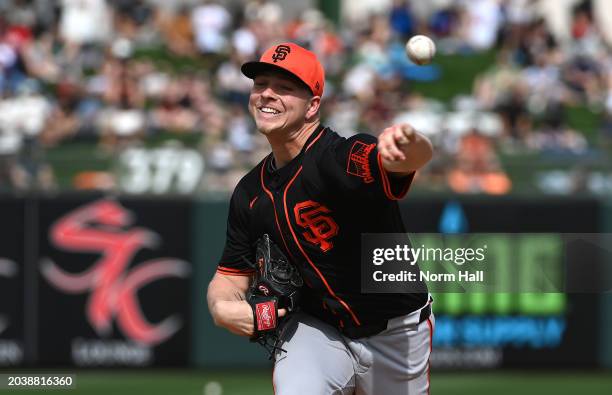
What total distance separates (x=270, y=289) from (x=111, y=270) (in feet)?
20.0

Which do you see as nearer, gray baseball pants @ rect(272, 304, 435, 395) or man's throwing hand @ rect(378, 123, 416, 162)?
man's throwing hand @ rect(378, 123, 416, 162)

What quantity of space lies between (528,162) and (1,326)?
548 centimetres

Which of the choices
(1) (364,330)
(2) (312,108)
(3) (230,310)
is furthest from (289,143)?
(1) (364,330)

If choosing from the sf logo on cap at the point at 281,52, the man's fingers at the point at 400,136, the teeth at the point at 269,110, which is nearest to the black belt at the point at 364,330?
the teeth at the point at 269,110

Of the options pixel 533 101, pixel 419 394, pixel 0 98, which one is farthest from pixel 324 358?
pixel 533 101

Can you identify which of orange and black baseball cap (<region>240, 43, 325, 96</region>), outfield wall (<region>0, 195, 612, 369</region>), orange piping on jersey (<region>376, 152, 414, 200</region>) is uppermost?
orange and black baseball cap (<region>240, 43, 325, 96</region>)

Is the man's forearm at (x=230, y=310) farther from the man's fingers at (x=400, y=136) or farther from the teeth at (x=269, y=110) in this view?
the man's fingers at (x=400, y=136)

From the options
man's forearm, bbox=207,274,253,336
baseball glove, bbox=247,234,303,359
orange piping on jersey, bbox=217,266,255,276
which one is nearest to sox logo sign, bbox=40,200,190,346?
orange piping on jersey, bbox=217,266,255,276

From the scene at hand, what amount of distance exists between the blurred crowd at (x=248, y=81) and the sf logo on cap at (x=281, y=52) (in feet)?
18.4

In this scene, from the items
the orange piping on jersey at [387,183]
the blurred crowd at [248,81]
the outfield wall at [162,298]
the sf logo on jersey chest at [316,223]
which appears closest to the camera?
the orange piping on jersey at [387,183]

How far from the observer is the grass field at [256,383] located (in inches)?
424

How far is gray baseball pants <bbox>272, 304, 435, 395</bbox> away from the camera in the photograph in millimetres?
5891

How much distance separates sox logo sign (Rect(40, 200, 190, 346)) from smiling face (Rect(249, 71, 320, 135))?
19.8 feet

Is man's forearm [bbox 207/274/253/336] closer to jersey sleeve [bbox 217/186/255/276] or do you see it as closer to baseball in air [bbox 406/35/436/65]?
jersey sleeve [bbox 217/186/255/276]
